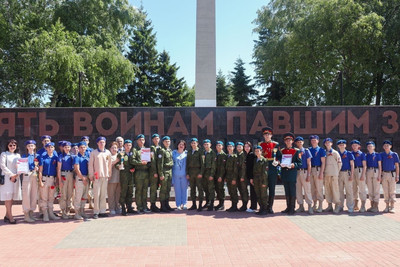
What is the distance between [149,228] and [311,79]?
880 inches

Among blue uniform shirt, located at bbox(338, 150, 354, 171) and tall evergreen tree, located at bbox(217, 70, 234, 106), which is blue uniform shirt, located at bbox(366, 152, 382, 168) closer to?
blue uniform shirt, located at bbox(338, 150, 354, 171)

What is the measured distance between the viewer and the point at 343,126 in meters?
12.8

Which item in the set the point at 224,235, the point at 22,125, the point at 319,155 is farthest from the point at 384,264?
the point at 22,125

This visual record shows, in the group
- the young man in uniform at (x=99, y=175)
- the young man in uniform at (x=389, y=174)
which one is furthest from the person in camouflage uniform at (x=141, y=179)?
the young man in uniform at (x=389, y=174)

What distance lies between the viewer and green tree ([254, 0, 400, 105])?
22.9 meters

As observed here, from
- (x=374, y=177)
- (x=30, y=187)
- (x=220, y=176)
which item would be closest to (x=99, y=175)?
(x=30, y=187)

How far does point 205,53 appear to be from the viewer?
583 inches

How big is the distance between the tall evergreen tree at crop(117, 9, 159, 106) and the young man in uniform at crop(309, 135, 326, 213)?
2999 centimetres

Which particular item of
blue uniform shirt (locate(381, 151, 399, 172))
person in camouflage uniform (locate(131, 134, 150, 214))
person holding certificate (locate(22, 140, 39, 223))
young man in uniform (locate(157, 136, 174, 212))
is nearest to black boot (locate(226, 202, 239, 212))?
young man in uniform (locate(157, 136, 174, 212))

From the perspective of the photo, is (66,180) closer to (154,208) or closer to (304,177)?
(154,208)

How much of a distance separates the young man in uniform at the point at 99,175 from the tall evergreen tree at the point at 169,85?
30491 millimetres

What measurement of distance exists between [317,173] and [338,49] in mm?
18417

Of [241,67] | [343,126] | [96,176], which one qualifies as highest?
[241,67]

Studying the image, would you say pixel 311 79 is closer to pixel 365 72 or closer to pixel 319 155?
pixel 365 72
